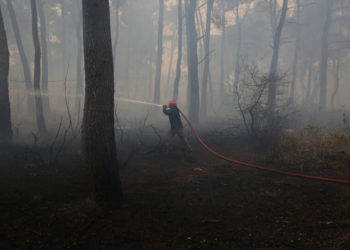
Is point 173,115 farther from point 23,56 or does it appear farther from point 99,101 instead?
point 23,56

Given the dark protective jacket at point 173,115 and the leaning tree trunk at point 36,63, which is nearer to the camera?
the dark protective jacket at point 173,115

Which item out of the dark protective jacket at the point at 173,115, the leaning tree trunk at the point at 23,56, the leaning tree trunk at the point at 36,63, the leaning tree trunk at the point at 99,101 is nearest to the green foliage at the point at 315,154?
the dark protective jacket at the point at 173,115

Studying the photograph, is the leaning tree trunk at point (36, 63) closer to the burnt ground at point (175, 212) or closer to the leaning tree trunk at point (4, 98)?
the leaning tree trunk at point (4, 98)

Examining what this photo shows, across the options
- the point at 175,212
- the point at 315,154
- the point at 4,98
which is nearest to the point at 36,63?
the point at 4,98

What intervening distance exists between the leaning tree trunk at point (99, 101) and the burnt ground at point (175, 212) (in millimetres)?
479

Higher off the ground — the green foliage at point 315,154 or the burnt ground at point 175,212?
the green foliage at point 315,154

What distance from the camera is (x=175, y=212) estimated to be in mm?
4449

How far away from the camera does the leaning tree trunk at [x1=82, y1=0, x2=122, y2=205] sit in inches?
175

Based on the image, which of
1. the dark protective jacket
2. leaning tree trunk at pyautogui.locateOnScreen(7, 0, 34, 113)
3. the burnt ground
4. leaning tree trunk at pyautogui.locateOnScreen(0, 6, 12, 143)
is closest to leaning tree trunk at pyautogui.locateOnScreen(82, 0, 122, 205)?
the burnt ground

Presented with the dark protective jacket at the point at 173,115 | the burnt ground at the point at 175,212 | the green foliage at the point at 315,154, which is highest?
the dark protective jacket at the point at 173,115

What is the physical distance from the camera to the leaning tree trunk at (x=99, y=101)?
445 centimetres

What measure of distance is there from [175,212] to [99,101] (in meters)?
2.41

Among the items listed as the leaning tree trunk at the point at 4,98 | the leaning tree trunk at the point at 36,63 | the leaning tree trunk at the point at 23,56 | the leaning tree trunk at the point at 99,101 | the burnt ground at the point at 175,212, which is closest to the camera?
the burnt ground at the point at 175,212

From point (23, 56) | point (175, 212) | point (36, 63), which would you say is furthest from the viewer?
point (23, 56)
